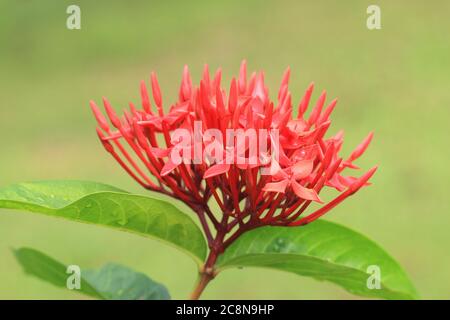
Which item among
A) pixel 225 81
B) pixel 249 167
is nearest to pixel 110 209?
pixel 249 167

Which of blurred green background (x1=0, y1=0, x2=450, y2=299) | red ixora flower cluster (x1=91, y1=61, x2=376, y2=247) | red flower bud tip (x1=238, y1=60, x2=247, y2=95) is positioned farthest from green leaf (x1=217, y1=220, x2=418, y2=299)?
blurred green background (x1=0, y1=0, x2=450, y2=299)

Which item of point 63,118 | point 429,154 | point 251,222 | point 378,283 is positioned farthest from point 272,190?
point 63,118

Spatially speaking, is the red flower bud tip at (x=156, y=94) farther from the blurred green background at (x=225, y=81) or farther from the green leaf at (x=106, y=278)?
the blurred green background at (x=225, y=81)

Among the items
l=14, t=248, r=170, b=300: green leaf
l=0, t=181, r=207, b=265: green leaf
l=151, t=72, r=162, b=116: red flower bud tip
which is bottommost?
l=14, t=248, r=170, b=300: green leaf

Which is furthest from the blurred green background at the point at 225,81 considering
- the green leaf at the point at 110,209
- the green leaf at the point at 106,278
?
the green leaf at the point at 110,209

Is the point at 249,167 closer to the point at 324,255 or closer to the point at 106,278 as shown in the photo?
the point at 324,255

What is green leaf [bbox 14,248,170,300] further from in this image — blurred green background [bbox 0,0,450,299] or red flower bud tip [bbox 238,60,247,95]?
blurred green background [bbox 0,0,450,299]
